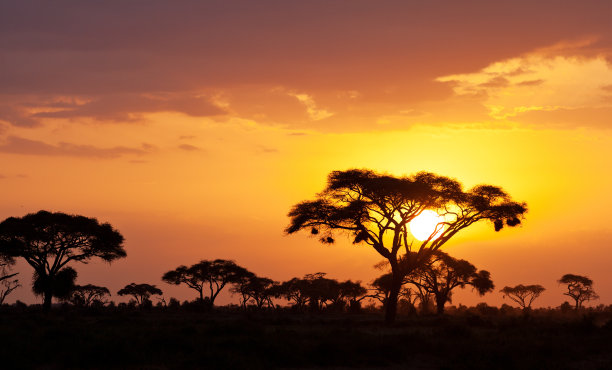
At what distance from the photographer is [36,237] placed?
69875mm

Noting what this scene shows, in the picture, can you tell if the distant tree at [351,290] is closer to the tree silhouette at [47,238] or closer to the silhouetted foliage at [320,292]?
the silhouetted foliage at [320,292]

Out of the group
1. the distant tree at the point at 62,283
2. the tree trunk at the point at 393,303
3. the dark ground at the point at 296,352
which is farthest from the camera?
the distant tree at the point at 62,283

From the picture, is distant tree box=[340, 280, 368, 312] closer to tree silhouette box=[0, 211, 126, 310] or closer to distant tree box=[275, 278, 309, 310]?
distant tree box=[275, 278, 309, 310]

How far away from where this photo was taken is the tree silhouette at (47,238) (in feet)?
229

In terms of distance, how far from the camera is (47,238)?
230 ft

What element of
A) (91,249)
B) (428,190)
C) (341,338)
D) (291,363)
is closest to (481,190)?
(428,190)

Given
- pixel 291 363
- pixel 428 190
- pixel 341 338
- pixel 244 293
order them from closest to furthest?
pixel 291 363 → pixel 341 338 → pixel 428 190 → pixel 244 293

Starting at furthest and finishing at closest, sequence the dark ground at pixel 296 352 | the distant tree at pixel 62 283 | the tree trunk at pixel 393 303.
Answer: the distant tree at pixel 62 283 → the tree trunk at pixel 393 303 → the dark ground at pixel 296 352

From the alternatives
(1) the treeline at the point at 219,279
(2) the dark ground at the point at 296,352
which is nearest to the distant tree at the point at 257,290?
(1) the treeline at the point at 219,279

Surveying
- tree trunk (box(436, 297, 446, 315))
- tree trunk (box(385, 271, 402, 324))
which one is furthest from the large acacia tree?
tree trunk (box(436, 297, 446, 315))

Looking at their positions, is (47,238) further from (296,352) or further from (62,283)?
(296,352)

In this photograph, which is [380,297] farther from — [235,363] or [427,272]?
[235,363]

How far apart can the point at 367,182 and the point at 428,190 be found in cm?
476

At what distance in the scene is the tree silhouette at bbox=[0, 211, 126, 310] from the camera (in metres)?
69.7
